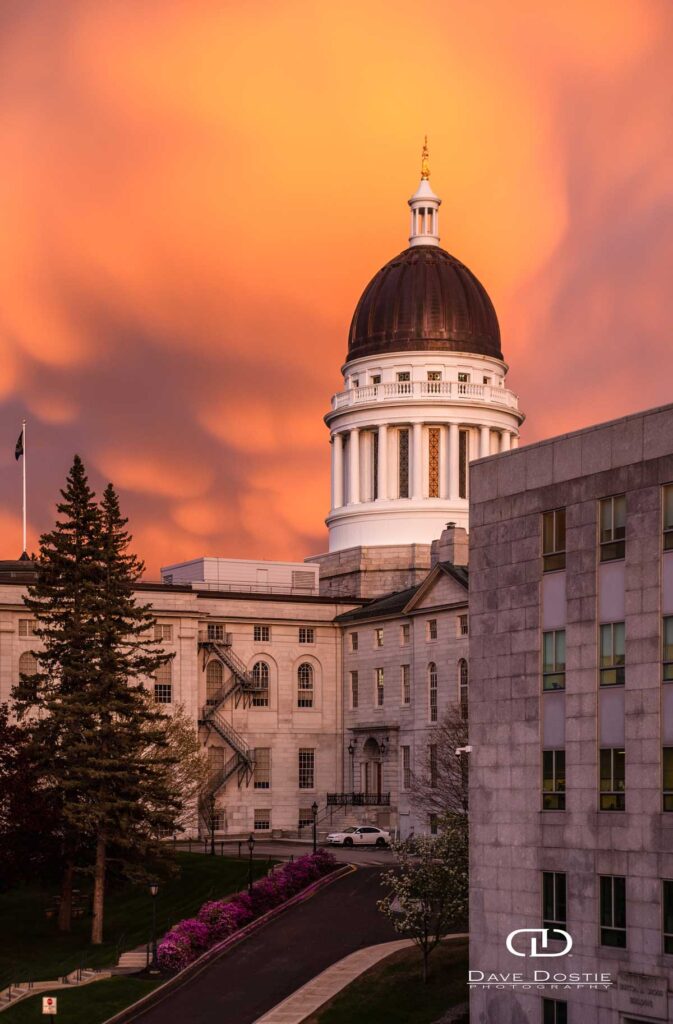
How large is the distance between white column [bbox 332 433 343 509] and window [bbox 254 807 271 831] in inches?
1157

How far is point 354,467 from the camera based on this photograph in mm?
143500

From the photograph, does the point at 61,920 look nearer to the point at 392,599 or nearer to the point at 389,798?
the point at 389,798

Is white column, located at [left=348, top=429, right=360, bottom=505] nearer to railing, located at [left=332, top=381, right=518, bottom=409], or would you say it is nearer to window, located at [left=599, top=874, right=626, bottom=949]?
railing, located at [left=332, top=381, right=518, bottom=409]

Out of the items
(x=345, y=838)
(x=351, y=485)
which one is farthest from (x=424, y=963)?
(x=351, y=485)

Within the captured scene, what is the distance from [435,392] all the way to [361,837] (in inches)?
1645

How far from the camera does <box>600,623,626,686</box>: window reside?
52531 mm

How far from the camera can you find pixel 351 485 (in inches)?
5664

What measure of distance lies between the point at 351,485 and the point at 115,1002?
77.5m

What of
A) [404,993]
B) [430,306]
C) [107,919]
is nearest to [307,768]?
[430,306]

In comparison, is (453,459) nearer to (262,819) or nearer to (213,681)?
(213,681)

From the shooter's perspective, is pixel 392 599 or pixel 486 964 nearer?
pixel 486 964

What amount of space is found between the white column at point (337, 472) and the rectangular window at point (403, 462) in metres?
5.28

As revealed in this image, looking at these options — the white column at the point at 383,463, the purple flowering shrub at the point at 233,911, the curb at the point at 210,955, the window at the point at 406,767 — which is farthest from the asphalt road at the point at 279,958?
the white column at the point at 383,463

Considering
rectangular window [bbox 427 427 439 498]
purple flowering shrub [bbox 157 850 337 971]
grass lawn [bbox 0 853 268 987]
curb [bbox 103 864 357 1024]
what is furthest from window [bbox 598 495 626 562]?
rectangular window [bbox 427 427 439 498]
